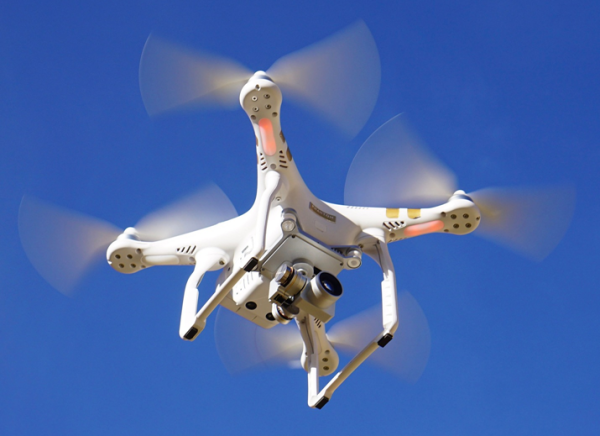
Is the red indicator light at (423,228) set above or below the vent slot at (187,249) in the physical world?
above

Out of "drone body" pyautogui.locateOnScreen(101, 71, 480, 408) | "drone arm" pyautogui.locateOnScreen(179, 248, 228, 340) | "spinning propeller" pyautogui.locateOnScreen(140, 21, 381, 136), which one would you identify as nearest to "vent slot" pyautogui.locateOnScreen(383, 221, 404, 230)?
"drone body" pyautogui.locateOnScreen(101, 71, 480, 408)

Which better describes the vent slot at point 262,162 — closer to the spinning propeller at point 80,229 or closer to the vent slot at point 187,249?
the spinning propeller at point 80,229

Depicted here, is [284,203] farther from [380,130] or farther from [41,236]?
[41,236]

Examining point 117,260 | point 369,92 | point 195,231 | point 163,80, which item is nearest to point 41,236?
point 117,260

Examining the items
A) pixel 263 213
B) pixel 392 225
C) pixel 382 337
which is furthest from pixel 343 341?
pixel 263 213

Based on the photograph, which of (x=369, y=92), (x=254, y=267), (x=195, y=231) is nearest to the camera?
(x=254, y=267)

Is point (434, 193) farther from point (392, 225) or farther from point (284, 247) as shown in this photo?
point (284, 247)

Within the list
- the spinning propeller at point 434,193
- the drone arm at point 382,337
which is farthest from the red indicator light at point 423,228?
the drone arm at point 382,337
